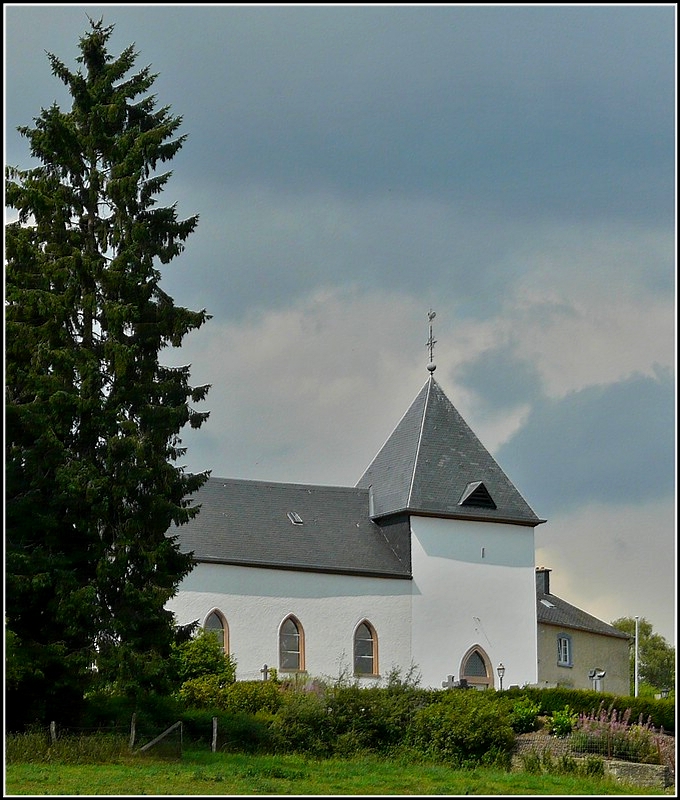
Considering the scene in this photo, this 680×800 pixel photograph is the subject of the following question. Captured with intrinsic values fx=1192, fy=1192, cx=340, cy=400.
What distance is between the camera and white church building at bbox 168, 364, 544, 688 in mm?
38625

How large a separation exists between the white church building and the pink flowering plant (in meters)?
16.2

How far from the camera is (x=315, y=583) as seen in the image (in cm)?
3972

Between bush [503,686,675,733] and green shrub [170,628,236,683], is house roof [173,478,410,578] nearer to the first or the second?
green shrub [170,628,236,683]

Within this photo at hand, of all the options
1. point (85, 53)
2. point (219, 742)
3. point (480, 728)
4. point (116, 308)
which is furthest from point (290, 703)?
point (85, 53)

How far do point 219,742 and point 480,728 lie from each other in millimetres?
5503

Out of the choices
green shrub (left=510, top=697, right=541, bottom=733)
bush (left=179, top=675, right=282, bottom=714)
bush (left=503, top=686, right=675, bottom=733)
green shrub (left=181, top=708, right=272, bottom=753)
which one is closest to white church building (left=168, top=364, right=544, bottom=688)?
bush (left=179, top=675, right=282, bottom=714)

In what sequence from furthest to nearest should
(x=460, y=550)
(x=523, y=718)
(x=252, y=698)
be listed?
(x=460, y=550) → (x=252, y=698) → (x=523, y=718)

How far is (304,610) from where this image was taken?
129 ft

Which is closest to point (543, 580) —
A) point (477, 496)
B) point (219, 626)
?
point (477, 496)

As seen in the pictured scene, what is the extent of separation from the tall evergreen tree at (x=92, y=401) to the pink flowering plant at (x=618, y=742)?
8265 mm

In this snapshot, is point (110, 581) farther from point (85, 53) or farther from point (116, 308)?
point (85, 53)

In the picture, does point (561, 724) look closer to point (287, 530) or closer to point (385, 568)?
point (385, 568)

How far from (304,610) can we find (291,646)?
1237 mm

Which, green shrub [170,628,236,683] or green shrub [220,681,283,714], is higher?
green shrub [170,628,236,683]
